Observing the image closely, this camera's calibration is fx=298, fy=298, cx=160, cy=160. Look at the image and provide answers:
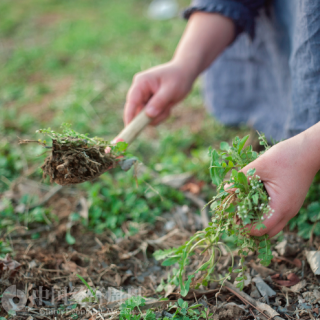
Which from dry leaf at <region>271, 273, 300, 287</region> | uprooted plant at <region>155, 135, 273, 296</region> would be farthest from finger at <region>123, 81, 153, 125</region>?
dry leaf at <region>271, 273, 300, 287</region>

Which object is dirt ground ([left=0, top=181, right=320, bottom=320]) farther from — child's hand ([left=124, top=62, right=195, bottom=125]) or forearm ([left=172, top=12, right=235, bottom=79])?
forearm ([left=172, top=12, right=235, bottom=79])

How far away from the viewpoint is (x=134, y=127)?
1.94 metres

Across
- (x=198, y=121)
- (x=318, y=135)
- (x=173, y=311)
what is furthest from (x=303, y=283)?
(x=198, y=121)

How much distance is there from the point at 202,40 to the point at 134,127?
2.89ft

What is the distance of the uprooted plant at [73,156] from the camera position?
5.02ft

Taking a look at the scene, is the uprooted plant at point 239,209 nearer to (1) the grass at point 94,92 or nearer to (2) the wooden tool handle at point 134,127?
(1) the grass at point 94,92

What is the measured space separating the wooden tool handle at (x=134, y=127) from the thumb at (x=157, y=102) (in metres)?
0.04

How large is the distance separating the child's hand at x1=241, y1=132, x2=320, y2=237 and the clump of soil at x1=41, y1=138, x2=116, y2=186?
0.80 meters

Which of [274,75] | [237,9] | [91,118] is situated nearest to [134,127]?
[237,9]

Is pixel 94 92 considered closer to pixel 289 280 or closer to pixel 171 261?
pixel 171 261

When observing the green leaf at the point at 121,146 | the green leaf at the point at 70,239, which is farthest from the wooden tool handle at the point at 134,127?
the green leaf at the point at 70,239

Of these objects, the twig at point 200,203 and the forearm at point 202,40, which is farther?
the forearm at point 202,40

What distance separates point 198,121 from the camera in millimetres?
3344

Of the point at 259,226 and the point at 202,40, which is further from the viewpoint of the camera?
the point at 202,40
